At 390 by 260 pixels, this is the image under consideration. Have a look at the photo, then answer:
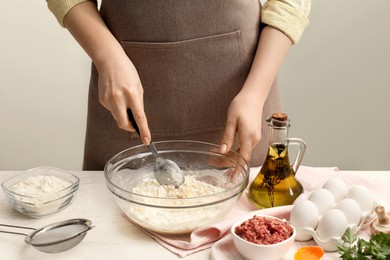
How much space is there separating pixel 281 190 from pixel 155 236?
29 cm

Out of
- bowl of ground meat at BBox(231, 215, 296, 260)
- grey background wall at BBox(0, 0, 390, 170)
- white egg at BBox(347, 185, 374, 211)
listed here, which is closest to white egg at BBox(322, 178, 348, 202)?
white egg at BBox(347, 185, 374, 211)

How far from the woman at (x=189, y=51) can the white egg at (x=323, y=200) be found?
1.09 ft

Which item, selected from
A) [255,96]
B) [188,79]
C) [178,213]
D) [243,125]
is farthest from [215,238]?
[188,79]

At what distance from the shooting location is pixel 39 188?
1.20 metres

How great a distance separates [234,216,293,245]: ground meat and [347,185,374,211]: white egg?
→ 0.17 metres

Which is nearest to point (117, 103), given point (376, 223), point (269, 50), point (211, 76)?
point (211, 76)

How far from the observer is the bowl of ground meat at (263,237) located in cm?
97

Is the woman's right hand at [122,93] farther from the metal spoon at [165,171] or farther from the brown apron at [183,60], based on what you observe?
the brown apron at [183,60]

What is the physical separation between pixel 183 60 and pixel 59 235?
2.01 feet

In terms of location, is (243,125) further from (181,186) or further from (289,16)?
(289,16)

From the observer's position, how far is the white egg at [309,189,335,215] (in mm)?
1067

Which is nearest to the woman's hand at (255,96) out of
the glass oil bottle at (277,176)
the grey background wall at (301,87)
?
the glass oil bottle at (277,176)

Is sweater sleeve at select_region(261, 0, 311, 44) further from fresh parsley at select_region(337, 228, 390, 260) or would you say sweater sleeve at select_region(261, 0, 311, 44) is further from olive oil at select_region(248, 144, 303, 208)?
fresh parsley at select_region(337, 228, 390, 260)

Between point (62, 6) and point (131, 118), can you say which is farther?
Answer: point (62, 6)
